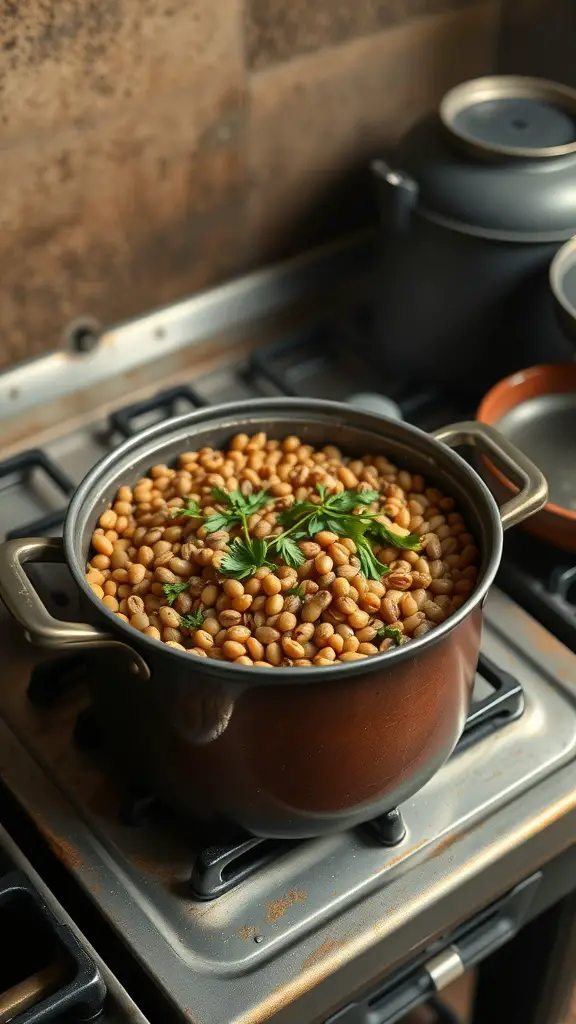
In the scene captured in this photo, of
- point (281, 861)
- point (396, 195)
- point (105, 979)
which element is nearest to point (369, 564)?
point (281, 861)

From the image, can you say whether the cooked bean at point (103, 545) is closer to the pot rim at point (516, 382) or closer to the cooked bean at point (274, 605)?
the cooked bean at point (274, 605)

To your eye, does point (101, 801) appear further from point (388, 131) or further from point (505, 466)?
point (388, 131)

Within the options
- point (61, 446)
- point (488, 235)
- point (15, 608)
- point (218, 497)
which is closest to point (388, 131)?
point (488, 235)

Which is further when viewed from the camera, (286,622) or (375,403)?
(375,403)

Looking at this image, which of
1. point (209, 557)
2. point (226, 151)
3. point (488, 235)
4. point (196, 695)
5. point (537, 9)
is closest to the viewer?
point (196, 695)

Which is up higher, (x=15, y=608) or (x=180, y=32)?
(x=180, y=32)

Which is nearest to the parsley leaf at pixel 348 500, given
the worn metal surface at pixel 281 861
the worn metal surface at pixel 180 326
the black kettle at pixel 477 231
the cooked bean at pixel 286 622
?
the cooked bean at pixel 286 622

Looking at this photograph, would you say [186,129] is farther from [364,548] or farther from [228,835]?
[228,835]
